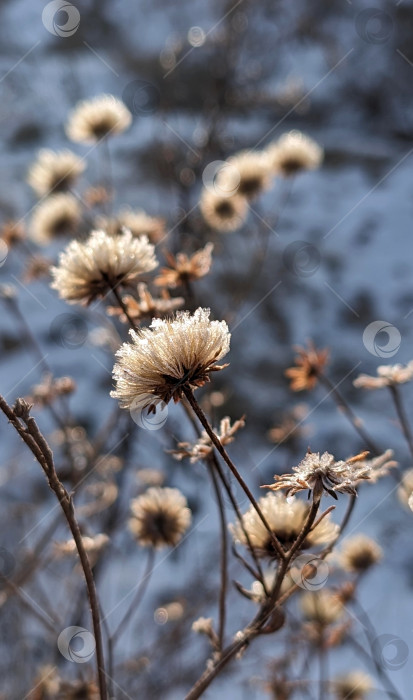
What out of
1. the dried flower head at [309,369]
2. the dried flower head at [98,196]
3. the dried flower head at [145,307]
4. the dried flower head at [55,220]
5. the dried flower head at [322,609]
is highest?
the dried flower head at [98,196]

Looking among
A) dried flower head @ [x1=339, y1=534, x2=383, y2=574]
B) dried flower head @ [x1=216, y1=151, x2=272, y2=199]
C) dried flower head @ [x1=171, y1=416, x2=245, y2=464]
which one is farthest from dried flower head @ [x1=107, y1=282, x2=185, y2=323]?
dried flower head @ [x1=216, y1=151, x2=272, y2=199]

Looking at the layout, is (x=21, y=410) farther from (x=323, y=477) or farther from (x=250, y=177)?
(x=250, y=177)

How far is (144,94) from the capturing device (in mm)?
3006

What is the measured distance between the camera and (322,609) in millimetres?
910

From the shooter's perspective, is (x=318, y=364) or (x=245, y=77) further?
(x=245, y=77)

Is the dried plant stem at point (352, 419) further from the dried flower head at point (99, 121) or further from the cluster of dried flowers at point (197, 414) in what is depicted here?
the dried flower head at point (99, 121)

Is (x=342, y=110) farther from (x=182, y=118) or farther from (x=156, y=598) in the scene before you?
(x=156, y=598)

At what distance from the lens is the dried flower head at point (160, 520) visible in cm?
67

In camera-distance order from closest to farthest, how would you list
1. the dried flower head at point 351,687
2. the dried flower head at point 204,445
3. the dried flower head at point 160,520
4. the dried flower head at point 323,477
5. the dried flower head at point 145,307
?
the dried flower head at point 323,477
the dried flower head at point 204,445
the dried flower head at point 145,307
the dried flower head at point 160,520
the dried flower head at point 351,687

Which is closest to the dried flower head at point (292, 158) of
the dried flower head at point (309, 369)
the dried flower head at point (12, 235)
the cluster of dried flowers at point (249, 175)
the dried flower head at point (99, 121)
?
the cluster of dried flowers at point (249, 175)

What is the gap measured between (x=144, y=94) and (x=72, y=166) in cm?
191

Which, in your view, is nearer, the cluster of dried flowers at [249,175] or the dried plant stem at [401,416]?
the dried plant stem at [401,416]

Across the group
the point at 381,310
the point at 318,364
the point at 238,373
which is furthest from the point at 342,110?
the point at 318,364

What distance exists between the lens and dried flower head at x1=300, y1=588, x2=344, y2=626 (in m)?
0.90
